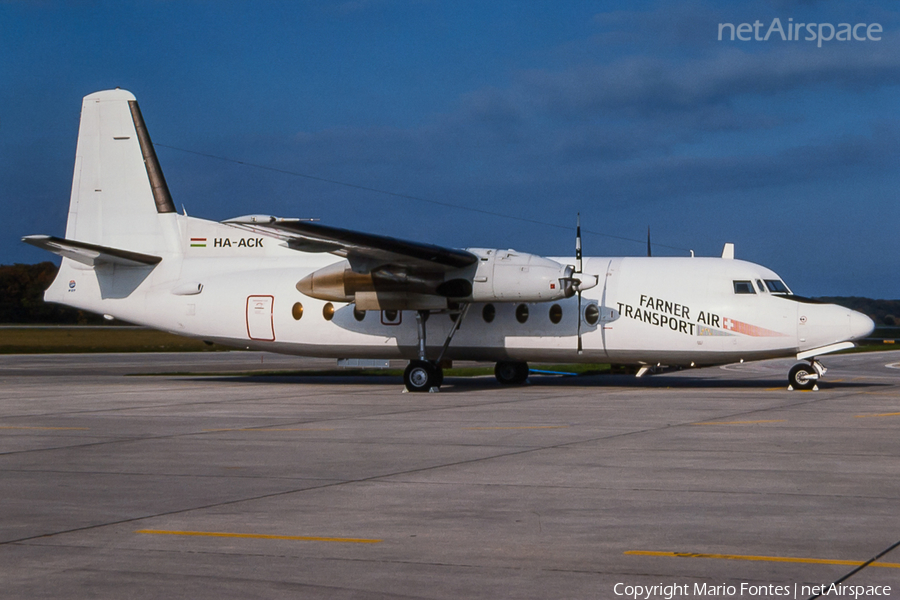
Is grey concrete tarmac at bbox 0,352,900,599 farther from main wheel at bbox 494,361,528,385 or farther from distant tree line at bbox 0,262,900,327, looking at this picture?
distant tree line at bbox 0,262,900,327

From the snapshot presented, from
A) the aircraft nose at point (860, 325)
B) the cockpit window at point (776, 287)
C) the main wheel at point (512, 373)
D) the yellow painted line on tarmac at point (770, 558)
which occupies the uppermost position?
the cockpit window at point (776, 287)

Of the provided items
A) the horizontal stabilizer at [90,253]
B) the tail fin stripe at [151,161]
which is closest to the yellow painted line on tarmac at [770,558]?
the horizontal stabilizer at [90,253]

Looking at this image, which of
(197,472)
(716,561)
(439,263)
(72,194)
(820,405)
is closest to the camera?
(716,561)

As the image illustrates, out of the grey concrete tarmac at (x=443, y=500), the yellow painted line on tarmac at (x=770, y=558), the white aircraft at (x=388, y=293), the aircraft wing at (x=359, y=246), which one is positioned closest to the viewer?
the grey concrete tarmac at (x=443, y=500)

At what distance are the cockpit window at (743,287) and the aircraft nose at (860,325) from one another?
2256 millimetres

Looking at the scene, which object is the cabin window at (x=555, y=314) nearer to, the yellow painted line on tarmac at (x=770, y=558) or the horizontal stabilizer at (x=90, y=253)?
the horizontal stabilizer at (x=90, y=253)

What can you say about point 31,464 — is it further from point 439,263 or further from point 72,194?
point 72,194

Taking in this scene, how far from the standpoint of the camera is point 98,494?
8906 mm

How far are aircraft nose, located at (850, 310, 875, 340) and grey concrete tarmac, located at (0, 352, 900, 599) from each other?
9.77 ft

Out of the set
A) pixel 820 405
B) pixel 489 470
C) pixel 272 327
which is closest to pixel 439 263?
pixel 272 327

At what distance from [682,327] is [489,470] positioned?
1255cm

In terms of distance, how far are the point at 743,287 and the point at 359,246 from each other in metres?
9.06

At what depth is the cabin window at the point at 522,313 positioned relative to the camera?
22828 millimetres

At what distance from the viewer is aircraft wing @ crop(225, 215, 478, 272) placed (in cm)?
1867
